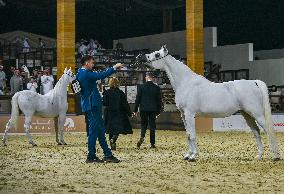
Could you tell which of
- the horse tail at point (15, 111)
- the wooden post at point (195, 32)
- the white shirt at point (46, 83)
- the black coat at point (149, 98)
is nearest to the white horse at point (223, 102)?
the black coat at point (149, 98)

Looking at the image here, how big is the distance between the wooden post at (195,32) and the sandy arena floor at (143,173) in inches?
566

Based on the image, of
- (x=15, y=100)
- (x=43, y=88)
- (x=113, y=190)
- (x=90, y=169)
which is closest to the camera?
(x=113, y=190)

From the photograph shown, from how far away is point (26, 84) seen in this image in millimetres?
29000

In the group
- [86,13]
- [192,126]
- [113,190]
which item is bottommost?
[113,190]

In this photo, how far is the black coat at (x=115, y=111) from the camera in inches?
639

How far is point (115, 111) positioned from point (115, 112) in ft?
0.09

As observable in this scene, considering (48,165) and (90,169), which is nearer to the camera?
(90,169)

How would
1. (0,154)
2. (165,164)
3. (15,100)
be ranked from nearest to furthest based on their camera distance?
(165,164) < (0,154) < (15,100)

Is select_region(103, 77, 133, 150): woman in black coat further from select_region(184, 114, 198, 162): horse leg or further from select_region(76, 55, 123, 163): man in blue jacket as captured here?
select_region(76, 55, 123, 163): man in blue jacket

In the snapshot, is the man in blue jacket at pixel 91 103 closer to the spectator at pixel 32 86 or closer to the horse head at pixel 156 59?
the horse head at pixel 156 59

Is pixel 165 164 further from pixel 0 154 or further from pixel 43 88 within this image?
pixel 43 88

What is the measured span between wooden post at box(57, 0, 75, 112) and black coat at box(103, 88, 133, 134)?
37.5 feet

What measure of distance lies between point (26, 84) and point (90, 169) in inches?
715

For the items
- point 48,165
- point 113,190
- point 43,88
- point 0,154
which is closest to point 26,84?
point 43,88
